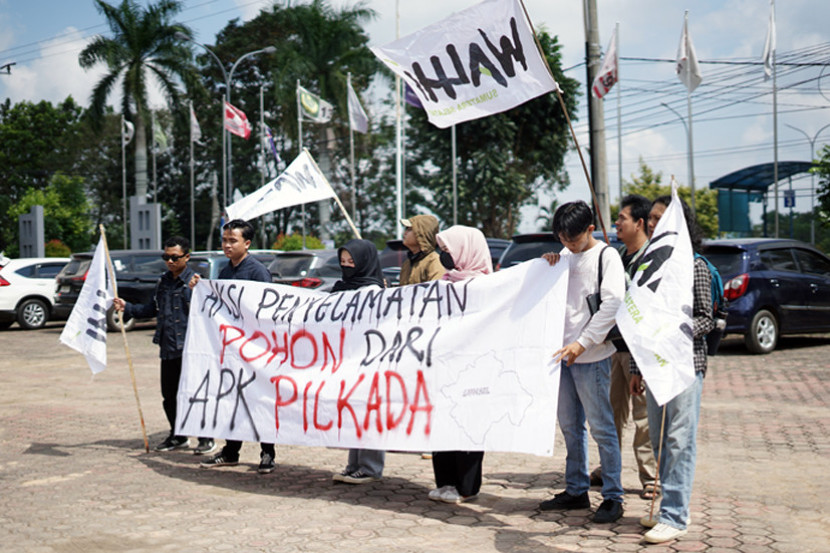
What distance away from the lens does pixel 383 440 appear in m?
5.73

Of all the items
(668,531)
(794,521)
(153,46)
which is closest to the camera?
(668,531)

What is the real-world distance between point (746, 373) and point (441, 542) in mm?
7934

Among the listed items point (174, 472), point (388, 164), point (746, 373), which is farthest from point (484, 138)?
point (174, 472)

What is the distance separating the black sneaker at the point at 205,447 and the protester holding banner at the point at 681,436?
152 inches

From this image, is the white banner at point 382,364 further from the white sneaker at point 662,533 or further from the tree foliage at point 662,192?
the tree foliage at point 662,192

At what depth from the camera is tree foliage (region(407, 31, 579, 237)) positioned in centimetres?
4222

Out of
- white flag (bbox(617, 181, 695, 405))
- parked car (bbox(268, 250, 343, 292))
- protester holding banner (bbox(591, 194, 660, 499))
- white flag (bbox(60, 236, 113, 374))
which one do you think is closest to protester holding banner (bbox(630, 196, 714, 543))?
white flag (bbox(617, 181, 695, 405))

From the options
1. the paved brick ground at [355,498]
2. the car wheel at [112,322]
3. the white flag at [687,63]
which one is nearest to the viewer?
the paved brick ground at [355,498]

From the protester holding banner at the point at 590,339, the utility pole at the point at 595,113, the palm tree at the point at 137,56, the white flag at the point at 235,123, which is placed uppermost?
the palm tree at the point at 137,56

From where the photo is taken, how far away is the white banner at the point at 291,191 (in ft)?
27.7

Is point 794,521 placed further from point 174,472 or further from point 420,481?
point 174,472

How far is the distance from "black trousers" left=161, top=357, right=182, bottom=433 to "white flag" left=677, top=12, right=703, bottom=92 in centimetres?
2108

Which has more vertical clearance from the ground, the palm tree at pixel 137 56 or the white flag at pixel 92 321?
the palm tree at pixel 137 56

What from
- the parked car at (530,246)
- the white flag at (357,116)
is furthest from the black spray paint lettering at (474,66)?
the white flag at (357,116)
